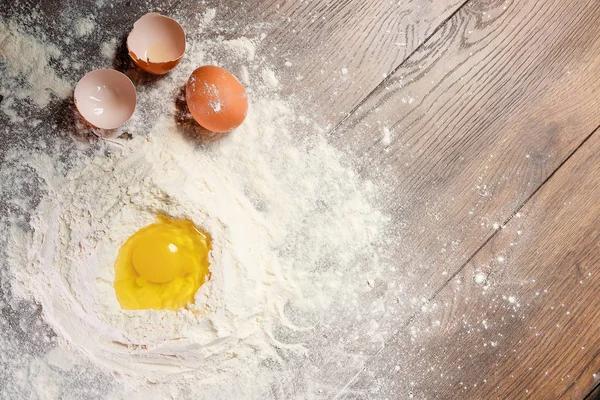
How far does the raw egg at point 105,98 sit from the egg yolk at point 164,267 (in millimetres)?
244

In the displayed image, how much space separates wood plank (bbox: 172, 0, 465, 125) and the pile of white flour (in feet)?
0.16

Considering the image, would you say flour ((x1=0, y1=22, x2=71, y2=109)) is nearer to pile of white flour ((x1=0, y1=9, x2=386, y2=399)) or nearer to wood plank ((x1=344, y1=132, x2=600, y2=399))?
pile of white flour ((x1=0, y1=9, x2=386, y2=399))

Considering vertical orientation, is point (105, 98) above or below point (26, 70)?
below

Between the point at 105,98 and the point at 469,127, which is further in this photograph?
the point at 469,127

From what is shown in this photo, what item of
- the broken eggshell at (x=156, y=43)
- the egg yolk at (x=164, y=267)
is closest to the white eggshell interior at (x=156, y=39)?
the broken eggshell at (x=156, y=43)

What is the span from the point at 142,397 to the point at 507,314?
0.91 m

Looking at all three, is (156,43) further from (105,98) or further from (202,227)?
(202,227)

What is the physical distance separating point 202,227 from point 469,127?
2.30 ft

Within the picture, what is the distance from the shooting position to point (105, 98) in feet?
3.52

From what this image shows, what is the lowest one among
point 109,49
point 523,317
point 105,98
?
point 523,317

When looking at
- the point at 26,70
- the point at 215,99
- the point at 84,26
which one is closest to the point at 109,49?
the point at 84,26

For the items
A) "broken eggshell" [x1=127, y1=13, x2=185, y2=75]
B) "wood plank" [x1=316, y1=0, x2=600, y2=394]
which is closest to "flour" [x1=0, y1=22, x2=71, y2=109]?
"broken eggshell" [x1=127, y1=13, x2=185, y2=75]

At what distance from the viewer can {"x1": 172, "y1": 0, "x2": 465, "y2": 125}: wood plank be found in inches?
45.4

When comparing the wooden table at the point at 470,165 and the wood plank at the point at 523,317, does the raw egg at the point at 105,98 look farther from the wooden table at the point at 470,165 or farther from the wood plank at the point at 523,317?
the wood plank at the point at 523,317
